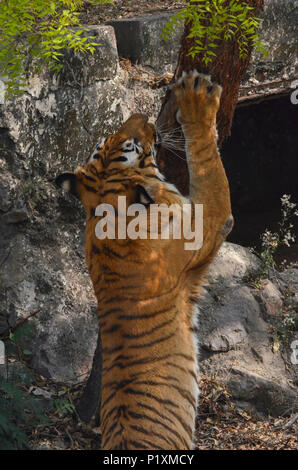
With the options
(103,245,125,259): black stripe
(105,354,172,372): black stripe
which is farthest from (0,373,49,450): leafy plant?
(103,245,125,259): black stripe

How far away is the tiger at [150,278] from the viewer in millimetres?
3568

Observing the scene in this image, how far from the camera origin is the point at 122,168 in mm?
3766

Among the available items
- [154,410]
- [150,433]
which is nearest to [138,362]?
[154,410]

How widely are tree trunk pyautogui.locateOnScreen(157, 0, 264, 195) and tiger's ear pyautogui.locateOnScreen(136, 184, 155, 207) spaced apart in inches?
17.5

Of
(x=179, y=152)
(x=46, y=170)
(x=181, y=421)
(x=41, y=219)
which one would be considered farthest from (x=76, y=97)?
(x=181, y=421)

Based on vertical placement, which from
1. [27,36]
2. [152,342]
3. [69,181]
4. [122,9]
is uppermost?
[122,9]

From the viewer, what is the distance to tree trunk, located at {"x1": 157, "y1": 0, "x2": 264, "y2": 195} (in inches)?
158

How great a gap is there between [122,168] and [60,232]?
1.76m

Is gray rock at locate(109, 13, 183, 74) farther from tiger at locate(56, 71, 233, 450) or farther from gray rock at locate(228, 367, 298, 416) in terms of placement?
gray rock at locate(228, 367, 298, 416)

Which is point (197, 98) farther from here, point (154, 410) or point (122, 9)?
point (122, 9)

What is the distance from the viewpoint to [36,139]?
206 inches

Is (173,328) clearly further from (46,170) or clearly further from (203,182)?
(46,170)

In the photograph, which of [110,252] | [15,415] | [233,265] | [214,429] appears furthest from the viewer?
[233,265]

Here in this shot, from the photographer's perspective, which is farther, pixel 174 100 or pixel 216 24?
pixel 174 100
